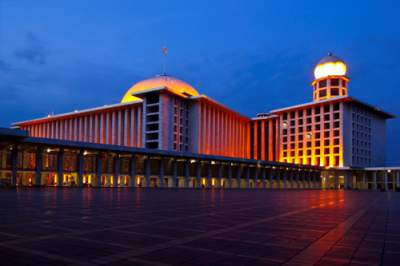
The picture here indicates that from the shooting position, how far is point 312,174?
10112 centimetres

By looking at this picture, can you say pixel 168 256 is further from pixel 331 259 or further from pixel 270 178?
pixel 270 178

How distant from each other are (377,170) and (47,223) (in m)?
99.9

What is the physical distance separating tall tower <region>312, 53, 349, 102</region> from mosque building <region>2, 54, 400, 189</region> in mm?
269

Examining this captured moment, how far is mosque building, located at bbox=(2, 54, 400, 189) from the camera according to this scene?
278ft

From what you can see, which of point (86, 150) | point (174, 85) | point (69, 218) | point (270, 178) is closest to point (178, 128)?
point (174, 85)

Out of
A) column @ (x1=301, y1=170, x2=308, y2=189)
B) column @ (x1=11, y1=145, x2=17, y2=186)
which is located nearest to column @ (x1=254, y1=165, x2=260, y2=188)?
column @ (x1=301, y1=170, x2=308, y2=189)

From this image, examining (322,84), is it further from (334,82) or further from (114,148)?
(114,148)

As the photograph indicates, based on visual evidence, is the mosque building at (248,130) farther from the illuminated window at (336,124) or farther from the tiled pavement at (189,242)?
the tiled pavement at (189,242)

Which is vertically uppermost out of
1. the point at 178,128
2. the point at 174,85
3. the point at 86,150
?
the point at 174,85

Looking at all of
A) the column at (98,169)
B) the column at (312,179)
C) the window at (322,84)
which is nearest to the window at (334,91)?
the window at (322,84)

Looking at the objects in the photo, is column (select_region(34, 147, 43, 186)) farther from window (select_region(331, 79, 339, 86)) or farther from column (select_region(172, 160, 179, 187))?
window (select_region(331, 79, 339, 86))

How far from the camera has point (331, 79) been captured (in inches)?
4326

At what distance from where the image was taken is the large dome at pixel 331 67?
110 m

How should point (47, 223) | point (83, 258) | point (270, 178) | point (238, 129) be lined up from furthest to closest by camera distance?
point (238, 129) → point (270, 178) → point (47, 223) → point (83, 258)
